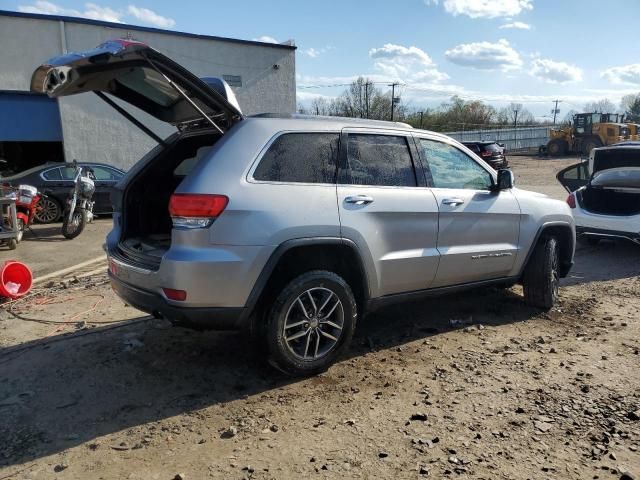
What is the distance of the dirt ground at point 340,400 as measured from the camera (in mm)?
2906

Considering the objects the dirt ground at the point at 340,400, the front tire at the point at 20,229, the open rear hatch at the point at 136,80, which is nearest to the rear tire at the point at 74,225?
the front tire at the point at 20,229

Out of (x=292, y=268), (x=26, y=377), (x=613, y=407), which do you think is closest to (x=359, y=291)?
(x=292, y=268)

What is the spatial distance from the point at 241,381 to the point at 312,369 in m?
0.53

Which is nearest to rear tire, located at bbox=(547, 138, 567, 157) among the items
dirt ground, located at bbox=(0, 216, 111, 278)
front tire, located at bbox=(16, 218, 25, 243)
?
dirt ground, located at bbox=(0, 216, 111, 278)

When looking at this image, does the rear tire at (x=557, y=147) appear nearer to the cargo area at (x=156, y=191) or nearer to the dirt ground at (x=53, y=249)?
the dirt ground at (x=53, y=249)

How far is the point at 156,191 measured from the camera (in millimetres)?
4672

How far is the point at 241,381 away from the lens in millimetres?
3885

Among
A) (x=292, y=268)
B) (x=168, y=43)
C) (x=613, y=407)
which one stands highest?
(x=168, y=43)

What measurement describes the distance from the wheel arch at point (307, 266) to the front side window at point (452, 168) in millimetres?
1138

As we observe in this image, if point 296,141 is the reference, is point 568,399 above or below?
below

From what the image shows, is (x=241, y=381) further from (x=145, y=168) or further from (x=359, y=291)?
(x=145, y=168)

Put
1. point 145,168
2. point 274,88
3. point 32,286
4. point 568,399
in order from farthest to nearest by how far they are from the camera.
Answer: point 274,88 < point 32,286 < point 145,168 < point 568,399

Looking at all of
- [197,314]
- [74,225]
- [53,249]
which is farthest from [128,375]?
[74,225]

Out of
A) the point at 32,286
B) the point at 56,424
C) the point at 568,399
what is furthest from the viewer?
the point at 32,286
